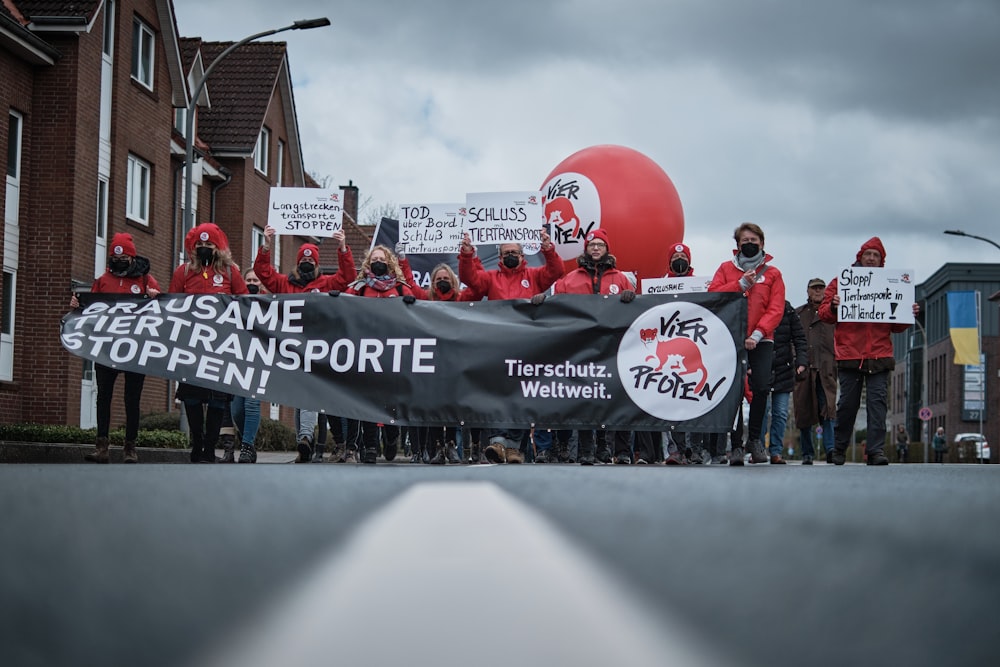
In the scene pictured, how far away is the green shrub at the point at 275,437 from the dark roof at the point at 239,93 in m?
10.2

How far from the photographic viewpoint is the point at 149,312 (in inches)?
511

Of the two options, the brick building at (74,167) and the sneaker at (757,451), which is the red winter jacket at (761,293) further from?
the brick building at (74,167)

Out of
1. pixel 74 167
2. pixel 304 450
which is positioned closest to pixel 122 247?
pixel 304 450

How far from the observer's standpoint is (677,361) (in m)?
12.9

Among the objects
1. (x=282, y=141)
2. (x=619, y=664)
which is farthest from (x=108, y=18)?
(x=619, y=664)

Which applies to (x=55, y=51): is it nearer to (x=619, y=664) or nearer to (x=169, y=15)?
(x=169, y=15)

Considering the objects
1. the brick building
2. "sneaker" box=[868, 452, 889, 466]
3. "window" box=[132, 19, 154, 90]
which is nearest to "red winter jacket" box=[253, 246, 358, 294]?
"sneaker" box=[868, 452, 889, 466]

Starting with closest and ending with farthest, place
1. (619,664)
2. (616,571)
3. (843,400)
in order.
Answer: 1. (619,664)
2. (616,571)
3. (843,400)

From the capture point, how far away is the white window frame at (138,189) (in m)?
29.8

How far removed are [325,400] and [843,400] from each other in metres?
5.01

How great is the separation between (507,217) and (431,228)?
1.29 meters

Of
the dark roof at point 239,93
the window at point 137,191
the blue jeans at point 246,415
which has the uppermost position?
the dark roof at point 239,93

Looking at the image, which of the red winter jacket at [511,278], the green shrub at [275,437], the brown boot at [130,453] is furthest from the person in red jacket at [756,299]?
the green shrub at [275,437]

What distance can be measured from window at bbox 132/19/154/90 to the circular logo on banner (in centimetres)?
1957
